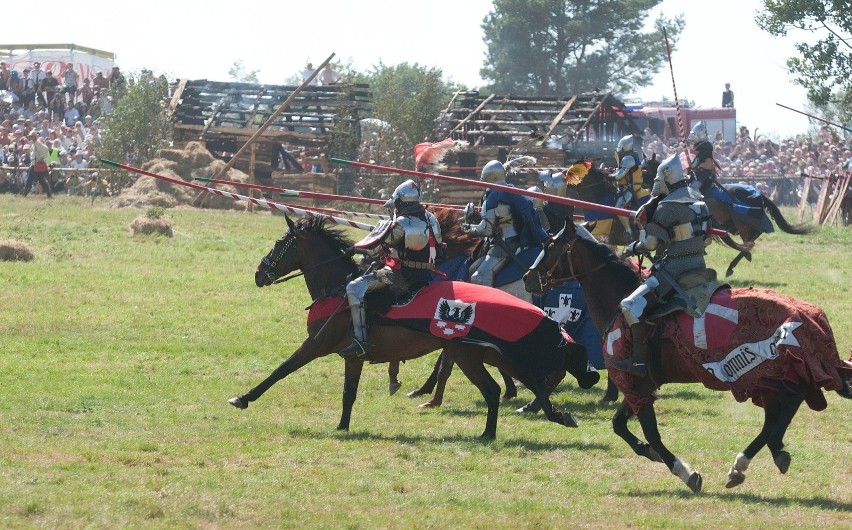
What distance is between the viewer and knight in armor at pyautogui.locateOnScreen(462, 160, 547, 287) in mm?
14258

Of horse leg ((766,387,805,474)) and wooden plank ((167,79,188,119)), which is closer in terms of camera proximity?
horse leg ((766,387,805,474))

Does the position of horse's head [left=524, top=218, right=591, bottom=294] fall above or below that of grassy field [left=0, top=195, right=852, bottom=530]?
above

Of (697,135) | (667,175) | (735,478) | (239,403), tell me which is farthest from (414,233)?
(697,135)

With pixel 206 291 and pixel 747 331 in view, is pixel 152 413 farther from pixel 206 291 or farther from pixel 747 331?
pixel 206 291

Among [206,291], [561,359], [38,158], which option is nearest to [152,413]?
[561,359]

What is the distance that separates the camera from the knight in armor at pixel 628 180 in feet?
66.1

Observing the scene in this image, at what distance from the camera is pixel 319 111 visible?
41.2m

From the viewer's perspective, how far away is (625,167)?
793 inches

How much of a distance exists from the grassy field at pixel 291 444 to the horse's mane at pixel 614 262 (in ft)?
4.96

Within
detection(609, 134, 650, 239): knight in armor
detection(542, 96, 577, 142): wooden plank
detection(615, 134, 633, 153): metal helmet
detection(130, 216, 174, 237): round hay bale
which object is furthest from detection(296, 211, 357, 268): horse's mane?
detection(542, 96, 577, 142): wooden plank

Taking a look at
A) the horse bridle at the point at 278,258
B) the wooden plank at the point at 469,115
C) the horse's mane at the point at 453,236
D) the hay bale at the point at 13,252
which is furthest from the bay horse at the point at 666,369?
the wooden plank at the point at 469,115

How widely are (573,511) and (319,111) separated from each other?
32716 mm

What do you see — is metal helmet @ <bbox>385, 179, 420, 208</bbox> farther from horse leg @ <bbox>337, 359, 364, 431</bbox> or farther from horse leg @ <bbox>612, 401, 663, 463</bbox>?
horse leg @ <bbox>612, 401, 663, 463</bbox>

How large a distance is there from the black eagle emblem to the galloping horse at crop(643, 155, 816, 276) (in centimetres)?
1219
